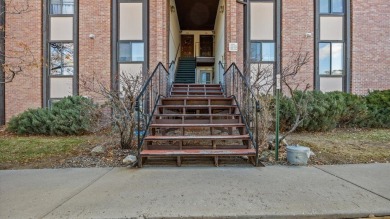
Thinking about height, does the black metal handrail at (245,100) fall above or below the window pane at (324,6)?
below

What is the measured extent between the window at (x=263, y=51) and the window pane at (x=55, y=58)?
8.63 meters

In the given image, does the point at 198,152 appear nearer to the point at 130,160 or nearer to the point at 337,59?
the point at 130,160

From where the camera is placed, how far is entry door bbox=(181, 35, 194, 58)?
17.5m

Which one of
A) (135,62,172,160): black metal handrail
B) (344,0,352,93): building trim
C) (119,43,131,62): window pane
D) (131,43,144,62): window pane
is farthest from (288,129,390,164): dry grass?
(119,43,131,62): window pane

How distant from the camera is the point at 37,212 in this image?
2.97 m

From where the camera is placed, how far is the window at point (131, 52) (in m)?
10.9

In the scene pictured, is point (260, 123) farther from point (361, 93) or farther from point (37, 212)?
point (361, 93)

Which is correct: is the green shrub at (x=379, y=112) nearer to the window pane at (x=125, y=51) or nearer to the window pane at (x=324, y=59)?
the window pane at (x=324, y=59)

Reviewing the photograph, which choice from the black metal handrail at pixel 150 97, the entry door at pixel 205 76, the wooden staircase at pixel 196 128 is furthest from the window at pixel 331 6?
the entry door at pixel 205 76

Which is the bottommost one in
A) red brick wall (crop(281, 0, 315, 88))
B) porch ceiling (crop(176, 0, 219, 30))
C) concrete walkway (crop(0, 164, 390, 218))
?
concrete walkway (crop(0, 164, 390, 218))

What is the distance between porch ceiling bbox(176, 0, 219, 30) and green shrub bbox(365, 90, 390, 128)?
27.8 feet

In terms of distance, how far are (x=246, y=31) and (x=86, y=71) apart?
7268 millimetres

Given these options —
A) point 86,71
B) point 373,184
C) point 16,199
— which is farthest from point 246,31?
point 16,199

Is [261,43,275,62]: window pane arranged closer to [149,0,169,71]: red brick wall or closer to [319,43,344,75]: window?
[319,43,344,75]: window
